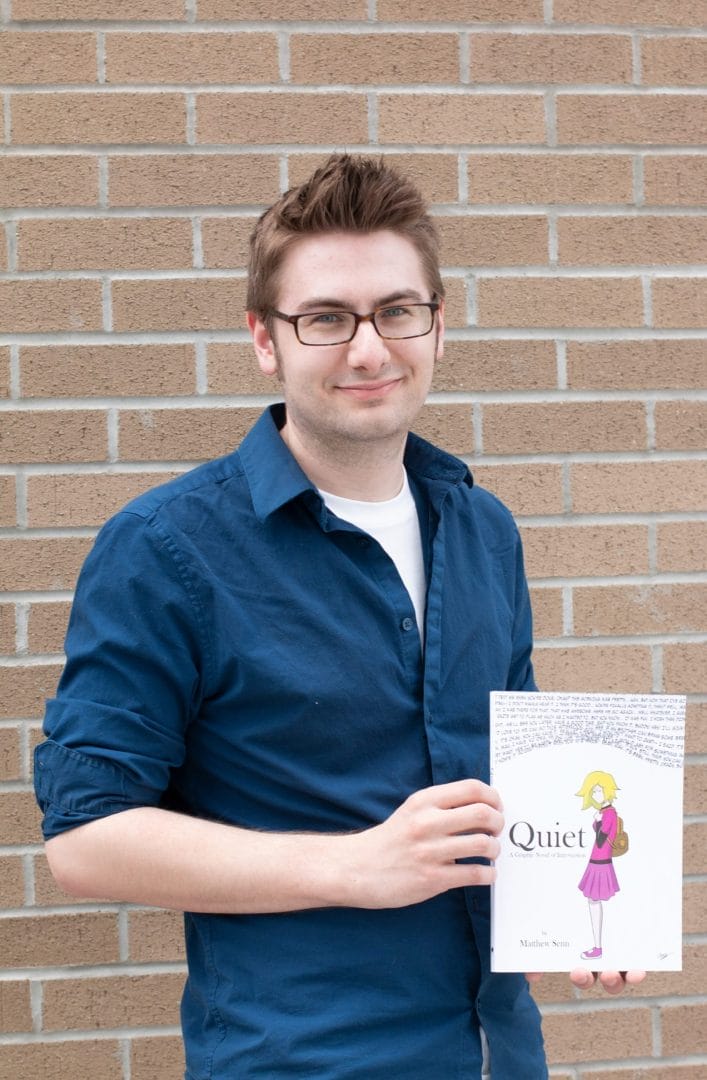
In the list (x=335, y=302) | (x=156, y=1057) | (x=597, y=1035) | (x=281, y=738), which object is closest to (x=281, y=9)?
(x=335, y=302)

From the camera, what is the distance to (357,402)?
1.77m

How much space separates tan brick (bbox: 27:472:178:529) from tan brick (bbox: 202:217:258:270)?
53cm

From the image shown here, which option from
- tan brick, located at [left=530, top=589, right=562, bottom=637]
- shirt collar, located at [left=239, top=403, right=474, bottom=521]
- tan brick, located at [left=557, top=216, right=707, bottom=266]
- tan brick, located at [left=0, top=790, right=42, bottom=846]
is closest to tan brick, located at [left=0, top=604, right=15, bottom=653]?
tan brick, located at [left=0, top=790, right=42, bottom=846]

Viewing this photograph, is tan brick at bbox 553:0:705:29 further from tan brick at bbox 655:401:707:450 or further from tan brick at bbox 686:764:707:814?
tan brick at bbox 686:764:707:814

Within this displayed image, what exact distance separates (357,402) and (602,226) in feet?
3.91

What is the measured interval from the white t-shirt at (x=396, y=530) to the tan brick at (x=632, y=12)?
1438 mm

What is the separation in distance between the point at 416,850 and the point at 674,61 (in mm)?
2052

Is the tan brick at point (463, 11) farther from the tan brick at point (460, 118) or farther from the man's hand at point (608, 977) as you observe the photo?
the man's hand at point (608, 977)

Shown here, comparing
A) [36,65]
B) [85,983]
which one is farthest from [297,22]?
[85,983]

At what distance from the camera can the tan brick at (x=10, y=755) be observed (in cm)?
251

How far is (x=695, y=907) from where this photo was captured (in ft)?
8.87

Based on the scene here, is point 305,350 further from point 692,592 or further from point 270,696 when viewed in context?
point 692,592

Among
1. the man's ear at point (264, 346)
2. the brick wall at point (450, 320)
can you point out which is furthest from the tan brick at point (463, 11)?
the man's ear at point (264, 346)

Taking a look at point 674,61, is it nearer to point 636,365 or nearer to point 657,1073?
point 636,365
